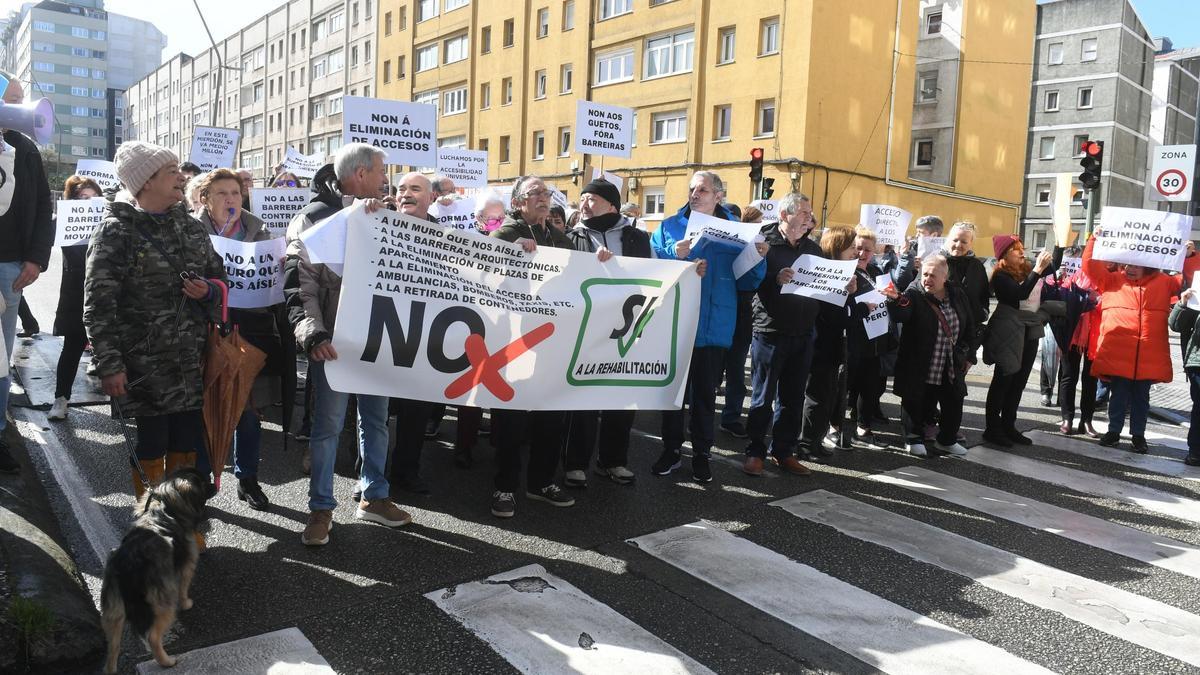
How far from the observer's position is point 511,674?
349 cm

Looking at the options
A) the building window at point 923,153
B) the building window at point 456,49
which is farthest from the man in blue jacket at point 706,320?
the building window at point 456,49

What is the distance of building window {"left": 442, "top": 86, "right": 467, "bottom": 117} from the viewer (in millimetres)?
47844

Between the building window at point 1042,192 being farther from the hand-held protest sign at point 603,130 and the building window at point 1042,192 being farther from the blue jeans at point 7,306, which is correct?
the blue jeans at point 7,306

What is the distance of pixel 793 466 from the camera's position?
22.3 ft

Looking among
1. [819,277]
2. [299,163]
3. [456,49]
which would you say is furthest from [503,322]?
[456,49]

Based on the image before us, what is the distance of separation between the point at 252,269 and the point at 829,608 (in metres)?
3.88

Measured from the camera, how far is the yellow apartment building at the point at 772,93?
3234 cm

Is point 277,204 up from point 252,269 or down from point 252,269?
up

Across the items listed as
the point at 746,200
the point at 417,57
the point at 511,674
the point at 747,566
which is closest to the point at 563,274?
the point at 747,566

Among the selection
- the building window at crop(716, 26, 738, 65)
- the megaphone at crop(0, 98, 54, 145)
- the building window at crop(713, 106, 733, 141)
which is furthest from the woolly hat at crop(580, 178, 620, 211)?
the building window at crop(716, 26, 738, 65)

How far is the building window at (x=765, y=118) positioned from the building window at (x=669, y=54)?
3.96 metres

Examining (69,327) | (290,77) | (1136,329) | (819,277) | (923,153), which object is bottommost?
(69,327)

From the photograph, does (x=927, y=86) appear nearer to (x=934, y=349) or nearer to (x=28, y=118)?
(x=934, y=349)

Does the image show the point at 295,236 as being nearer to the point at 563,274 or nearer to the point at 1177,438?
the point at 563,274
